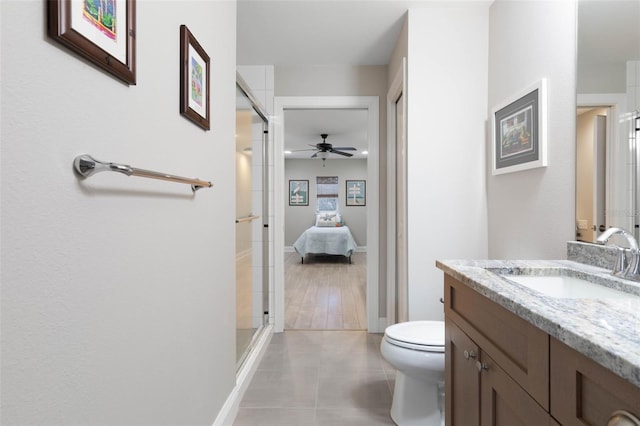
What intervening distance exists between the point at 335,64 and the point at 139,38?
2.53m

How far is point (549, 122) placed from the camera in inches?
66.2

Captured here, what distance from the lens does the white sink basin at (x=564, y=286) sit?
45.4 inches

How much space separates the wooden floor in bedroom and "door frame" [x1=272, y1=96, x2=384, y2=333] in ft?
0.85

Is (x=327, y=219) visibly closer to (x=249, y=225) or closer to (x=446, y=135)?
(x=249, y=225)

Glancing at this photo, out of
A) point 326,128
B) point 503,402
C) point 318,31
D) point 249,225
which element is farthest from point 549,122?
point 326,128

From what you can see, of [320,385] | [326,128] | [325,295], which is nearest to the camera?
[320,385]

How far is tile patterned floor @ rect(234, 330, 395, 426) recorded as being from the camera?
194cm

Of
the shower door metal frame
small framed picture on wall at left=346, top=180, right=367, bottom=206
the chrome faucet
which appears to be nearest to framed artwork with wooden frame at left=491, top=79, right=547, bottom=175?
the chrome faucet

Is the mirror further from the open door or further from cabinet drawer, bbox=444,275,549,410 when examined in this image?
cabinet drawer, bbox=444,275,549,410

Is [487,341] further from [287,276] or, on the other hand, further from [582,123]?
[287,276]

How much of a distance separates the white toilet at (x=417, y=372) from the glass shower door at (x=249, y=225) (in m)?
0.98

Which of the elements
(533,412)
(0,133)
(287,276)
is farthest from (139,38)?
(287,276)

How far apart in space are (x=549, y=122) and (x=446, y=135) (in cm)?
69

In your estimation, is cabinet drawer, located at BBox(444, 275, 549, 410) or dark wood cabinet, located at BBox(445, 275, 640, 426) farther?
cabinet drawer, located at BBox(444, 275, 549, 410)
